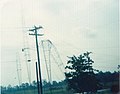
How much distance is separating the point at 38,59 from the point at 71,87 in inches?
346

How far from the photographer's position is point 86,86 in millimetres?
27984

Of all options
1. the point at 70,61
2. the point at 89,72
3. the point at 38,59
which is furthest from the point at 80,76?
the point at 38,59

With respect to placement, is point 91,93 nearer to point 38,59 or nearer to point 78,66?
point 78,66

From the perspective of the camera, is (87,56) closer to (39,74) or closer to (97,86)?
(97,86)

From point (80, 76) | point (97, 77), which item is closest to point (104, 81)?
point (97, 77)

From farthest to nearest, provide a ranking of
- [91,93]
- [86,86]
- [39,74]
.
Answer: [91,93] → [86,86] → [39,74]

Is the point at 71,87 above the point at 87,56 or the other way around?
the other way around

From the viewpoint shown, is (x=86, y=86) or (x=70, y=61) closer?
(x=86, y=86)

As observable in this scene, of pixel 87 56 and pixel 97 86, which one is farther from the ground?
pixel 87 56

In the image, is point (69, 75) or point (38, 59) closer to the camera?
point (38, 59)

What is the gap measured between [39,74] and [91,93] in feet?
33.8

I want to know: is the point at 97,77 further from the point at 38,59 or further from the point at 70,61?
the point at 38,59

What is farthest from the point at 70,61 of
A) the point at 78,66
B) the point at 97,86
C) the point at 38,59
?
the point at 38,59

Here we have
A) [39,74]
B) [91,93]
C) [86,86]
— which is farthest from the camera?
[91,93]
